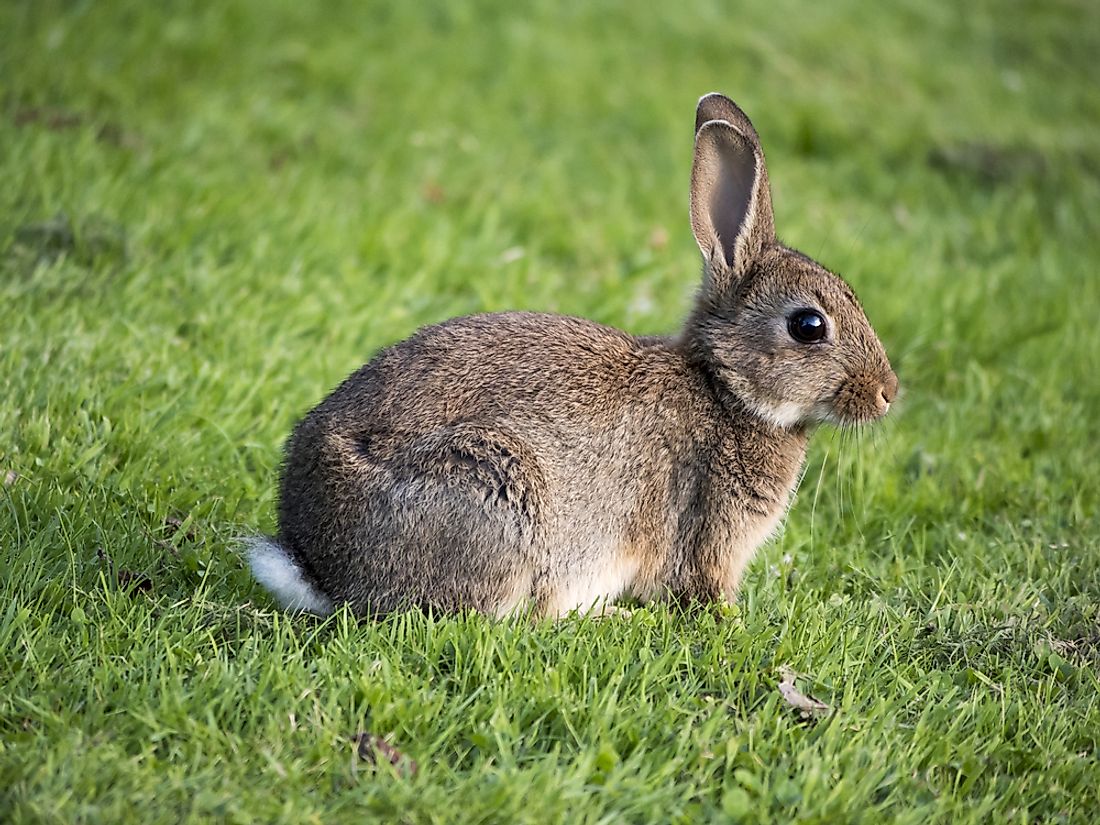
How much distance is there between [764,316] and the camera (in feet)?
16.6

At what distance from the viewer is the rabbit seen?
4422 millimetres

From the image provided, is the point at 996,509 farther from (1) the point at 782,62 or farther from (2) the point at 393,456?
(1) the point at 782,62

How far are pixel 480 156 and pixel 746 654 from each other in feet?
18.6

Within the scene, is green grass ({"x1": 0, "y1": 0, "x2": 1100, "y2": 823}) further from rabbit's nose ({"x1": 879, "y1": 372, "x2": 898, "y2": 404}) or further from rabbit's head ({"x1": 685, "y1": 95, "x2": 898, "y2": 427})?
rabbit's head ({"x1": 685, "y1": 95, "x2": 898, "y2": 427})

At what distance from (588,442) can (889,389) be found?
1.25 m

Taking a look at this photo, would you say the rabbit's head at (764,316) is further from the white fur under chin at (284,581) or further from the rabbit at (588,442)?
the white fur under chin at (284,581)

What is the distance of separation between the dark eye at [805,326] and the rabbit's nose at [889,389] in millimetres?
321

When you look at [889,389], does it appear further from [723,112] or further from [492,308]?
[492,308]

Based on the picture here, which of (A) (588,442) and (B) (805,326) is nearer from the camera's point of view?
(A) (588,442)

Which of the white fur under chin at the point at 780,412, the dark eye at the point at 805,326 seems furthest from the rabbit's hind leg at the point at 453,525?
the dark eye at the point at 805,326

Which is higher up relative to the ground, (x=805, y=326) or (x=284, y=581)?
(x=805, y=326)

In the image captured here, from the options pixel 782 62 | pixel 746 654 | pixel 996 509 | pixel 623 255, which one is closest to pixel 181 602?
pixel 746 654

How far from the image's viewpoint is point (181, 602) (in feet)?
14.5

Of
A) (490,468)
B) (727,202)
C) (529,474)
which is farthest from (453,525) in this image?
(727,202)
